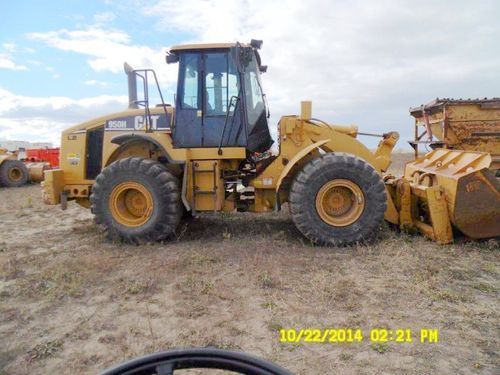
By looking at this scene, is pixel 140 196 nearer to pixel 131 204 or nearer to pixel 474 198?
pixel 131 204

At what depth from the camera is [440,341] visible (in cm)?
321

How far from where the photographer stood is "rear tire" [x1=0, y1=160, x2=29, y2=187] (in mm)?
15109

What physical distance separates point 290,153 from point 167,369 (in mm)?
5022

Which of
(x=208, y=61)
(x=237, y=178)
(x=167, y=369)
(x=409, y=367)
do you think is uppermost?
(x=208, y=61)

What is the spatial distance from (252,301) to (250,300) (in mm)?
30

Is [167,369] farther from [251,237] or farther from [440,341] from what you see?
[251,237]

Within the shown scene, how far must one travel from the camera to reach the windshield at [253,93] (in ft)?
20.7

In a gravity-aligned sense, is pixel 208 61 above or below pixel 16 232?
above

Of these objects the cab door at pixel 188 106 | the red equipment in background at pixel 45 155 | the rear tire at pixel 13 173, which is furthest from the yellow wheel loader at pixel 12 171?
the cab door at pixel 188 106

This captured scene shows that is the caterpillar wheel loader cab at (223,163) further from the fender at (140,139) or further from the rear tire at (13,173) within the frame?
the rear tire at (13,173)

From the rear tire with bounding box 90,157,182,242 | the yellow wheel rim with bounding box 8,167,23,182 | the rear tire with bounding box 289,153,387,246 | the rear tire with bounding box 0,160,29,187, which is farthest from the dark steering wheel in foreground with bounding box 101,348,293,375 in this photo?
the yellow wheel rim with bounding box 8,167,23,182

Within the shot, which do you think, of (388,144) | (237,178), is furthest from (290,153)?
(388,144)

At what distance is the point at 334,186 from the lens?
229 inches
